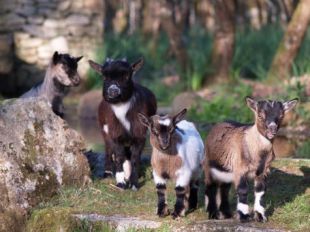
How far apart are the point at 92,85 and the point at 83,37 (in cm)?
157

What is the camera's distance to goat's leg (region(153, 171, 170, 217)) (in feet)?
27.2

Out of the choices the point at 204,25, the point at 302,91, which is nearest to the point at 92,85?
the point at 302,91

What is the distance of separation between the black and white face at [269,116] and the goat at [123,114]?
2.00 m

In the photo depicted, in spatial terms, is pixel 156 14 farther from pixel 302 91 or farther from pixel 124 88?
pixel 124 88

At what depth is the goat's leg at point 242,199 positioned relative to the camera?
316 inches

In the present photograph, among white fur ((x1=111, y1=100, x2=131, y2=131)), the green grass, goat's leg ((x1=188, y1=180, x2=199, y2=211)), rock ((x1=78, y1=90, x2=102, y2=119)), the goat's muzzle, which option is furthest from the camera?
the green grass

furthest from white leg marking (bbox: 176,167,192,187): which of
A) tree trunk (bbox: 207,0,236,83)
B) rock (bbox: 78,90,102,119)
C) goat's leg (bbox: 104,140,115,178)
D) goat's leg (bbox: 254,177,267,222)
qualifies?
tree trunk (bbox: 207,0,236,83)

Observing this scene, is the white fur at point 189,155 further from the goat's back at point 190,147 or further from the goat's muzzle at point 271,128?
the goat's muzzle at point 271,128

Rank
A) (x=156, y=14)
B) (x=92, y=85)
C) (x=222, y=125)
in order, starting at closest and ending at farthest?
(x=222, y=125)
(x=92, y=85)
(x=156, y=14)

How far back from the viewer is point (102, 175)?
1038 centimetres

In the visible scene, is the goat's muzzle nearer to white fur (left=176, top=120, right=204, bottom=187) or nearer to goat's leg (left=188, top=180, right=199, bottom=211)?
white fur (left=176, top=120, right=204, bottom=187)

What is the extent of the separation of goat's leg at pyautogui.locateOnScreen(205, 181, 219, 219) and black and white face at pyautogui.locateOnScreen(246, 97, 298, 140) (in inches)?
32.3

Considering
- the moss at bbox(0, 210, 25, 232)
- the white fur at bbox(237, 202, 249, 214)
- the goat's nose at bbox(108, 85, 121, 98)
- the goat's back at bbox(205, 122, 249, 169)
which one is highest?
the goat's nose at bbox(108, 85, 121, 98)

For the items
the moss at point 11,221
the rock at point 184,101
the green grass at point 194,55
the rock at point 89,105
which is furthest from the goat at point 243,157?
the rock at point 89,105
